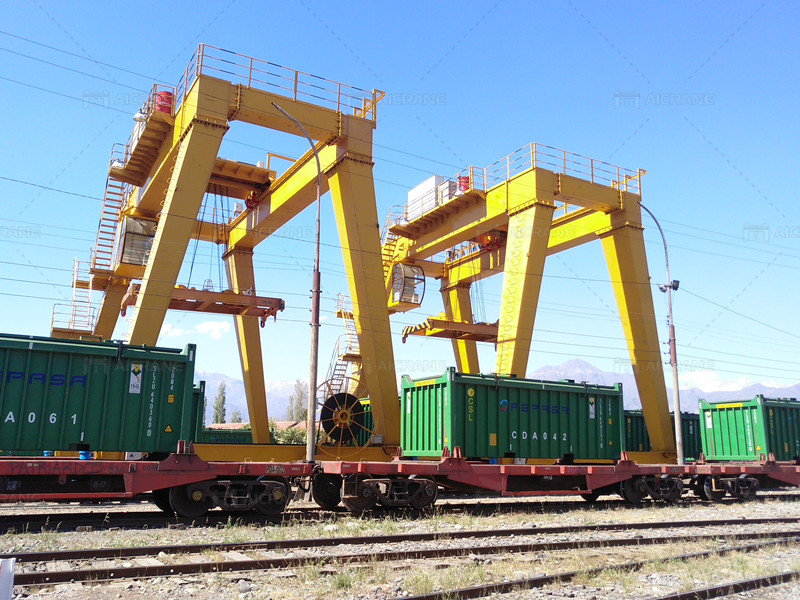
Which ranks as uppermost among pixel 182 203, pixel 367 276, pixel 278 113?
pixel 278 113

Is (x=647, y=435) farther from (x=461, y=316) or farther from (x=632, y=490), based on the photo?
(x=461, y=316)

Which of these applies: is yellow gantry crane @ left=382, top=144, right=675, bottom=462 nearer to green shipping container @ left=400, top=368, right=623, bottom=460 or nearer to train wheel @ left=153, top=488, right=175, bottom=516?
green shipping container @ left=400, top=368, right=623, bottom=460

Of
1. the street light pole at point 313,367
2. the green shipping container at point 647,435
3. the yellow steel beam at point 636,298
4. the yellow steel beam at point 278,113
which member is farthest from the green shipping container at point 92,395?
the yellow steel beam at point 636,298

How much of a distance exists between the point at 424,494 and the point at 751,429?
12.2m

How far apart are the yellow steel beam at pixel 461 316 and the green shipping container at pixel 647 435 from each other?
843cm

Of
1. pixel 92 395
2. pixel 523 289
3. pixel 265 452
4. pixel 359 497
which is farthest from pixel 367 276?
pixel 92 395

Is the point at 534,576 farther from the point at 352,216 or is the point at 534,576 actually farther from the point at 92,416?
the point at 352,216

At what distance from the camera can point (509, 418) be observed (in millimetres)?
16406

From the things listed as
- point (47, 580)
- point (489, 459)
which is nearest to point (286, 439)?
point (489, 459)

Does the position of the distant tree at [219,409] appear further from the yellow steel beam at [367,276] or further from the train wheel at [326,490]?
the train wheel at [326,490]

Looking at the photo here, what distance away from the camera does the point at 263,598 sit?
6484mm

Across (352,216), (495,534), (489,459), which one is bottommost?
(495,534)

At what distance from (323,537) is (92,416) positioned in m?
4.99

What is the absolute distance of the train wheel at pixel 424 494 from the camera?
45.9 ft
